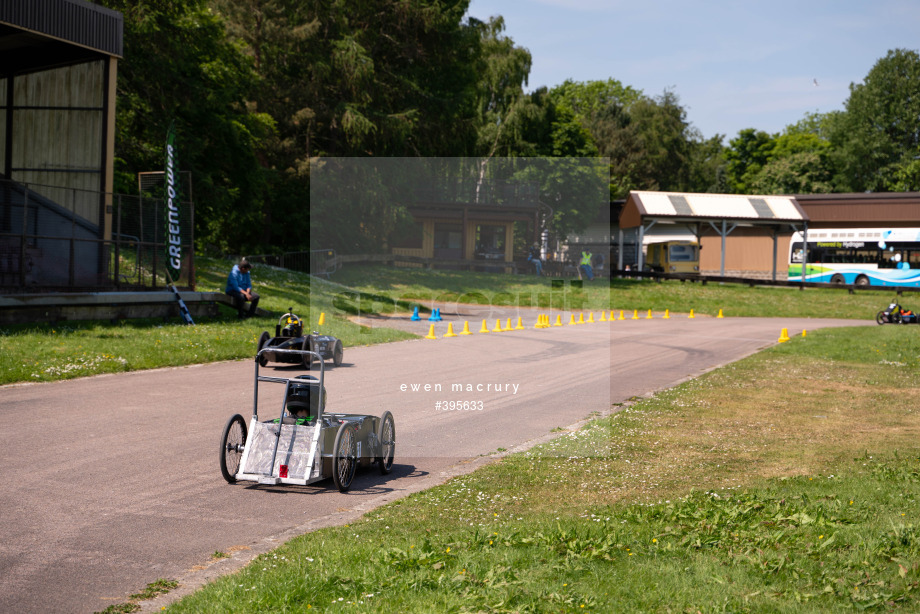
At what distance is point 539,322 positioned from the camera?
2792cm

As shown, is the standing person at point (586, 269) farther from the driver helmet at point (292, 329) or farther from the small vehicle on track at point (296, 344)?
the driver helmet at point (292, 329)

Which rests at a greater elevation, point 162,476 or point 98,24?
point 98,24

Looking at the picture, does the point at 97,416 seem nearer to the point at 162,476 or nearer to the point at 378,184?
the point at 162,476

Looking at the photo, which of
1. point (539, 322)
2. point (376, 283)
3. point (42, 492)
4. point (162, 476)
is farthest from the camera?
point (376, 283)

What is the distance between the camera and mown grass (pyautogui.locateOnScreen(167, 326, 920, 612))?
484 centimetres

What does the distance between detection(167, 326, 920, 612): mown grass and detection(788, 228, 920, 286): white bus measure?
4369cm

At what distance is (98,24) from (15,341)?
10.7m

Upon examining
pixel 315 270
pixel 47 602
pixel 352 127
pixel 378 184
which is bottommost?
pixel 47 602

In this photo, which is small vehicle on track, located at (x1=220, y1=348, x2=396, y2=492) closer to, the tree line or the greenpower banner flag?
the greenpower banner flag

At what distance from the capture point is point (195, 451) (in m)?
9.19

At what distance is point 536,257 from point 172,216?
14359mm

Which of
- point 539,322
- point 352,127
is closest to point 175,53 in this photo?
point 352,127

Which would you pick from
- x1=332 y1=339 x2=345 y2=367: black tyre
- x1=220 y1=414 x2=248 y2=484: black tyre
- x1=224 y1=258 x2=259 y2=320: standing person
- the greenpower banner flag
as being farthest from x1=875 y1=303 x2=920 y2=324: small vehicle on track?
x1=220 y1=414 x2=248 y2=484: black tyre

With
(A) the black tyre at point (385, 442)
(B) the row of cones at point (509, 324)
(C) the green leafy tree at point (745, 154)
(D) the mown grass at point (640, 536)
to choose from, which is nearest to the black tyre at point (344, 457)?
(A) the black tyre at point (385, 442)
